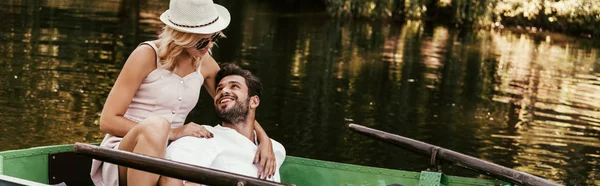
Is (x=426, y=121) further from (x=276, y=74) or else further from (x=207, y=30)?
(x=207, y=30)

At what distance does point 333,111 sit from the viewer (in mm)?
14594

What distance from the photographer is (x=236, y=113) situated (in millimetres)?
5840

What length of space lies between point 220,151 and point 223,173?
2.26 feet

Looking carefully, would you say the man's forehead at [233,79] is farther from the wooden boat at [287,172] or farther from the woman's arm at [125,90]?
the wooden boat at [287,172]

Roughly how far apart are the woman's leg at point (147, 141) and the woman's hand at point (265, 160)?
723mm

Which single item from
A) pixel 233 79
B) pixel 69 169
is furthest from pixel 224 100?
pixel 69 169

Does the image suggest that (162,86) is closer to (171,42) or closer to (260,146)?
(171,42)

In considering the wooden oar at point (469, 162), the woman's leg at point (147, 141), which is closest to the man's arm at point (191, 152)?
the woman's leg at point (147, 141)

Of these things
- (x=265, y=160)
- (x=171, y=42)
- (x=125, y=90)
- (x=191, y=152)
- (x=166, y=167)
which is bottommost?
(x=265, y=160)

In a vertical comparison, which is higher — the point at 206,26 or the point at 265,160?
the point at 206,26

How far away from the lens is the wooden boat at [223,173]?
4898 mm

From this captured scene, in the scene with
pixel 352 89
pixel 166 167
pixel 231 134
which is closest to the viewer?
pixel 166 167

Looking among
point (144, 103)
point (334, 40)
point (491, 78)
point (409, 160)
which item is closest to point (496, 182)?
point (144, 103)

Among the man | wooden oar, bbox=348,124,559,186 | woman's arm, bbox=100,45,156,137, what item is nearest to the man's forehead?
the man
